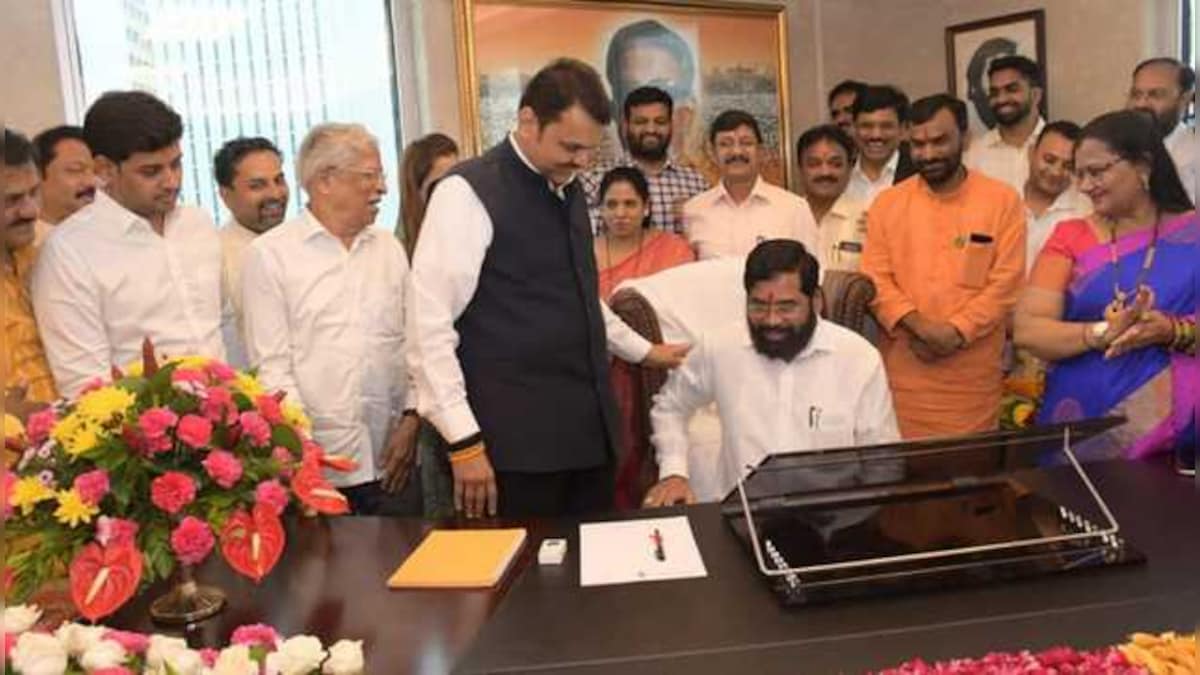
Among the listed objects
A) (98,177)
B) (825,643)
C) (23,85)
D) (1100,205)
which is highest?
(23,85)

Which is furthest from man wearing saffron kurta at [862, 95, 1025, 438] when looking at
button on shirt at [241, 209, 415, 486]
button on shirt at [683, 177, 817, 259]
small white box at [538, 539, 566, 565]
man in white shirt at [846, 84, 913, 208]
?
small white box at [538, 539, 566, 565]

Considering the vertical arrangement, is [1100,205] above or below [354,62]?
below

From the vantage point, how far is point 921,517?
69.5 inches

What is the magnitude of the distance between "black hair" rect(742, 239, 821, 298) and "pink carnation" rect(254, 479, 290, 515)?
1.27 metres

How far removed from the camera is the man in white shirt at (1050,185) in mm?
3846

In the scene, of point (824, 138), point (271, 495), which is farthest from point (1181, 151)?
point (271, 495)

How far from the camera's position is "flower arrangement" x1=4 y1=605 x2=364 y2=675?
1.07 meters

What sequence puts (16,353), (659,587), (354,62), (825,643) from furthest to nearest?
(354,62)
(16,353)
(659,587)
(825,643)

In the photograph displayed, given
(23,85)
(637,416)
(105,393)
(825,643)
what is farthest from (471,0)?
(825,643)

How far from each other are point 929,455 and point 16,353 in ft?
6.10

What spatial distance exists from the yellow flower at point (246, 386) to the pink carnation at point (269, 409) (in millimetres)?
11

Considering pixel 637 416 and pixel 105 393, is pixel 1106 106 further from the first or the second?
pixel 105 393

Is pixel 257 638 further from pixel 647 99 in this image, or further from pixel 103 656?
pixel 647 99

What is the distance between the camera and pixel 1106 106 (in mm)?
4879
